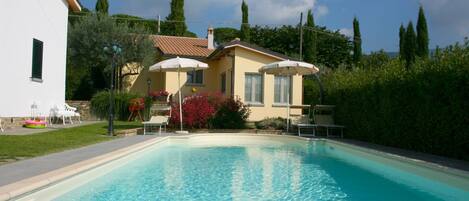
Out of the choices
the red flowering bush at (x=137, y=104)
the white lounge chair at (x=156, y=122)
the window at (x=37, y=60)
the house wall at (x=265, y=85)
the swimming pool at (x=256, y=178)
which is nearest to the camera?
the swimming pool at (x=256, y=178)

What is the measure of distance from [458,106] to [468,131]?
590 millimetres

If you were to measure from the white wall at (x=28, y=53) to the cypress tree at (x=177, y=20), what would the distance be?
82.7 ft

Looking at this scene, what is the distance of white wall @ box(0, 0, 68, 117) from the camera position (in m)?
14.4

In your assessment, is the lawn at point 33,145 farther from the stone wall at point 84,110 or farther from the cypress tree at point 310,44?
the cypress tree at point 310,44

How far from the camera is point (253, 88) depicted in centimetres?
2433

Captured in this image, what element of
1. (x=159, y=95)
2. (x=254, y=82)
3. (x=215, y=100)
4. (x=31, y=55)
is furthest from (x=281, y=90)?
(x=31, y=55)

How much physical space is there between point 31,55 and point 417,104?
13020 mm

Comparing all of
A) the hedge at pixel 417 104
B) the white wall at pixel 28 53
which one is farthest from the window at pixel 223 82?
Answer: the hedge at pixel 417 104

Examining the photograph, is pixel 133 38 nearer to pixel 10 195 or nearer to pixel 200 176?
pixel 200 176

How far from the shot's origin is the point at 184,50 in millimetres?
30969

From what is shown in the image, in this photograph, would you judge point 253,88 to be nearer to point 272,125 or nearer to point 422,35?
point 272,125

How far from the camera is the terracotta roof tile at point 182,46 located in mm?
30203

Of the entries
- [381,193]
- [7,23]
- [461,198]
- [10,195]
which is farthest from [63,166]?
[7,23]

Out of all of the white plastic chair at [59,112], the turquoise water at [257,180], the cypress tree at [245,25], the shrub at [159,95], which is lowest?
the turquoise water at [257,180]
